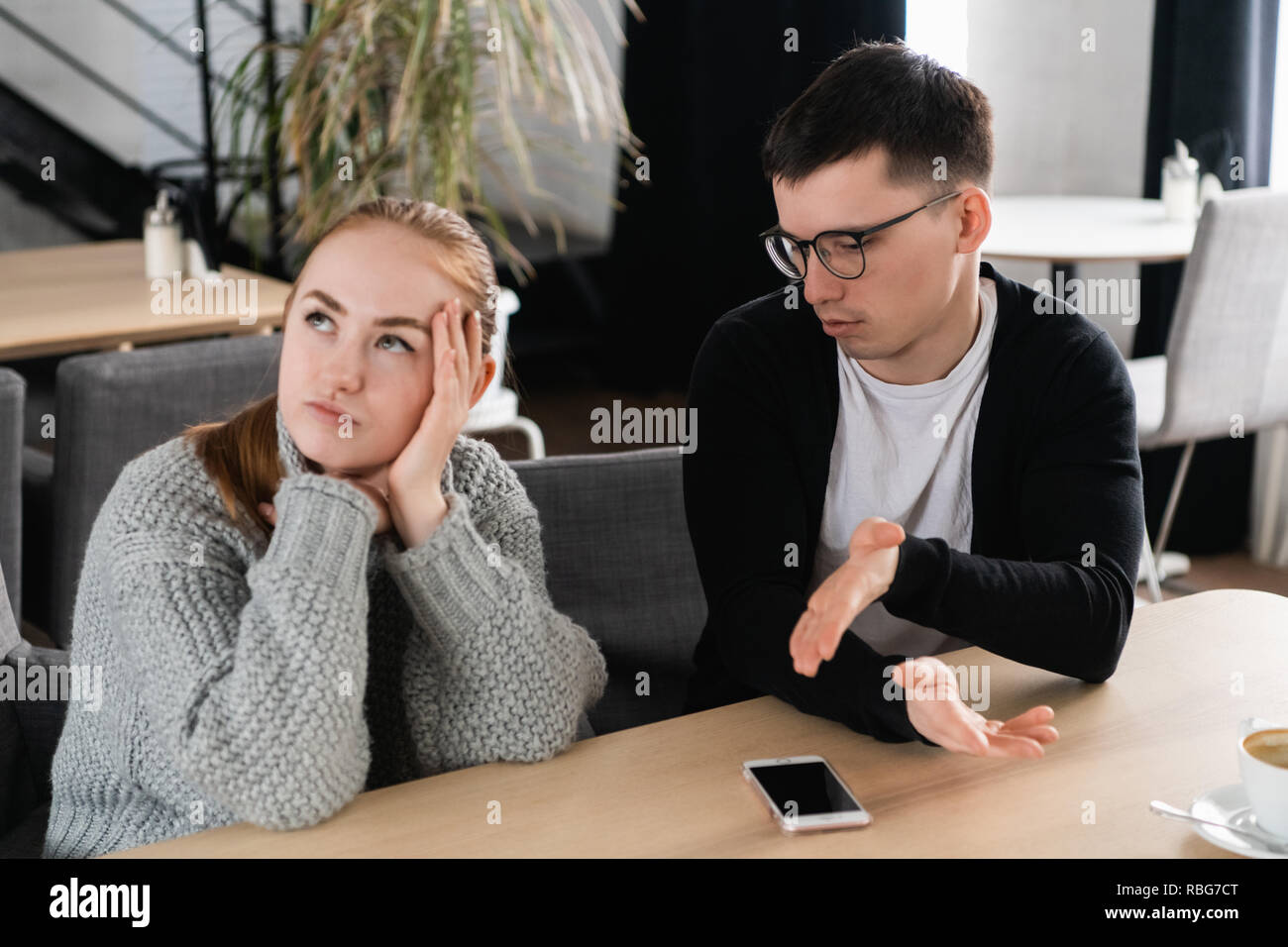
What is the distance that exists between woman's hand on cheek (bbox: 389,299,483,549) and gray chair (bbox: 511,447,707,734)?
496 mm

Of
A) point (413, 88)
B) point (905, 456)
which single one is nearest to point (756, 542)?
point (905, 456)

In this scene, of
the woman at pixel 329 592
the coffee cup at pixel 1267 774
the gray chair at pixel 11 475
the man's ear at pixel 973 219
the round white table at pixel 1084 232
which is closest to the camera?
the coffee cup at pixel 1267 774

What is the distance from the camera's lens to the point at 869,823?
1.05 meters

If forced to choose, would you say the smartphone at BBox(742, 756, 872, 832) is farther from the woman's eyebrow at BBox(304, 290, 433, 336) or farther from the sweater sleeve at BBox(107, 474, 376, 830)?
the woman's eyebrow at BBox(304, 290, 433, 336)

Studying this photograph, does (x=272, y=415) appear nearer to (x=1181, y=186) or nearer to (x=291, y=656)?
(x=291, y=656)

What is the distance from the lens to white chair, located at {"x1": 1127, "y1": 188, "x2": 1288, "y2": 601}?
3.00 metres

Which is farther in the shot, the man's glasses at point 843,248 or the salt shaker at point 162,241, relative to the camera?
the salt shaker at point 162,241

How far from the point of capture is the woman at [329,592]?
3.60ft

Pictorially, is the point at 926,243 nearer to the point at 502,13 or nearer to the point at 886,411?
the point at 886,411

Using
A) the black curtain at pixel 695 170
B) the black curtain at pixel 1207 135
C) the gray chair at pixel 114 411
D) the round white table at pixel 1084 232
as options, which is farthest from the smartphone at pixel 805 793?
the black curtain at pixel 695 170

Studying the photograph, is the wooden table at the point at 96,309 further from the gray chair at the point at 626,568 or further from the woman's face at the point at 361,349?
the woman's face at the point at 361,349

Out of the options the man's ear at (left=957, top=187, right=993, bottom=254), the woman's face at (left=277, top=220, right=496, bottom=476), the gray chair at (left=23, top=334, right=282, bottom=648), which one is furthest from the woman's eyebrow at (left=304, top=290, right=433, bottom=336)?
the gray chair at (left=23, top=334, right=282, bottom=648)

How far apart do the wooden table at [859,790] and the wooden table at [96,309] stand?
2.24 m

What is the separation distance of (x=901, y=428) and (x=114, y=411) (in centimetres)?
146
